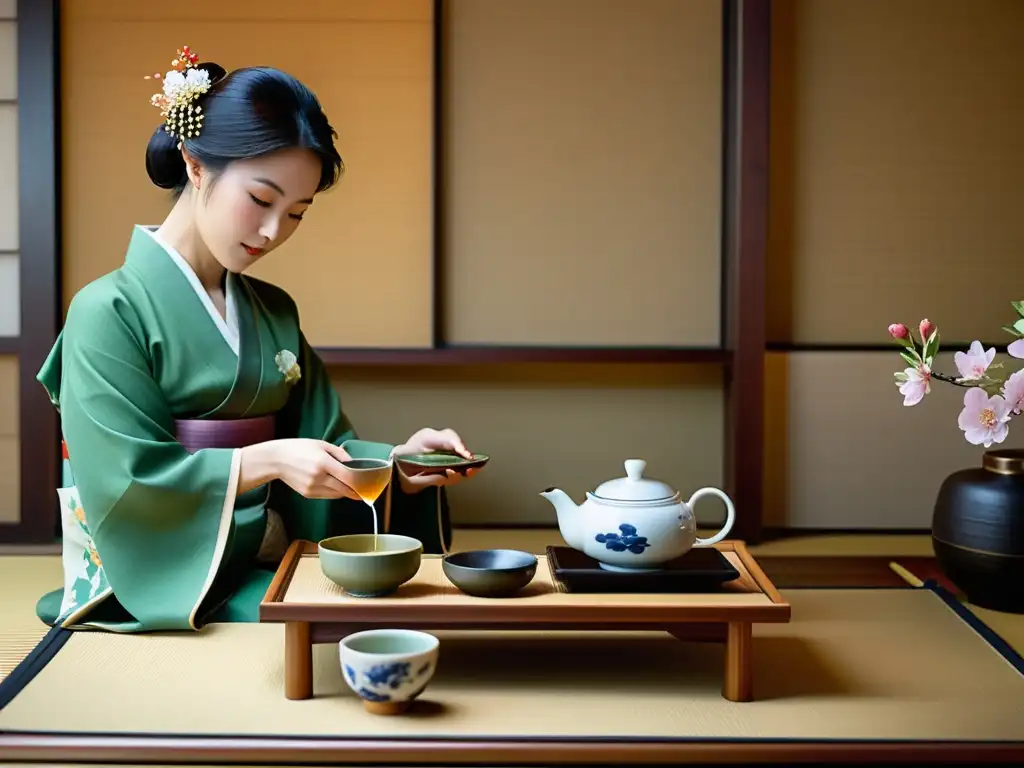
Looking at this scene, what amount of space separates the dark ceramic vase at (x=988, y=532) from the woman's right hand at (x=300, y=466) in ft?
5.67

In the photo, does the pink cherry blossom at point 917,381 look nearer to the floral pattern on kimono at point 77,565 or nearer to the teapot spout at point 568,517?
the teapot spout at point 568,517

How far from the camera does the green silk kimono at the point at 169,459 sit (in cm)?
238

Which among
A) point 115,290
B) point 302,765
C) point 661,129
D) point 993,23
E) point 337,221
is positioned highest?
point 993,23

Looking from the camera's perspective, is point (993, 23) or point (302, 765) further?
point (993, 23)

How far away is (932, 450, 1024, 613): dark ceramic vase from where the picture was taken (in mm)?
3033

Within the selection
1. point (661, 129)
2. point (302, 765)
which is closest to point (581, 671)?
point (302, 765)

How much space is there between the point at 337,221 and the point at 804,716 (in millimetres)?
2641

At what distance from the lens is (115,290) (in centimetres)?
253

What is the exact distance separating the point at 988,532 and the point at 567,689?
1433 mm

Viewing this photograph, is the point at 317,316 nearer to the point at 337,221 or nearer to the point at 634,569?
the point at 337,221

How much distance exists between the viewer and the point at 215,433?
2609 mm

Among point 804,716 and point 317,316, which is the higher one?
point 317,316

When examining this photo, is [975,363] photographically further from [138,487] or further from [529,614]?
[138,487]

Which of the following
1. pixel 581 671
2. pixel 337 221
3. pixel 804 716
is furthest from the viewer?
pixel 337 221
